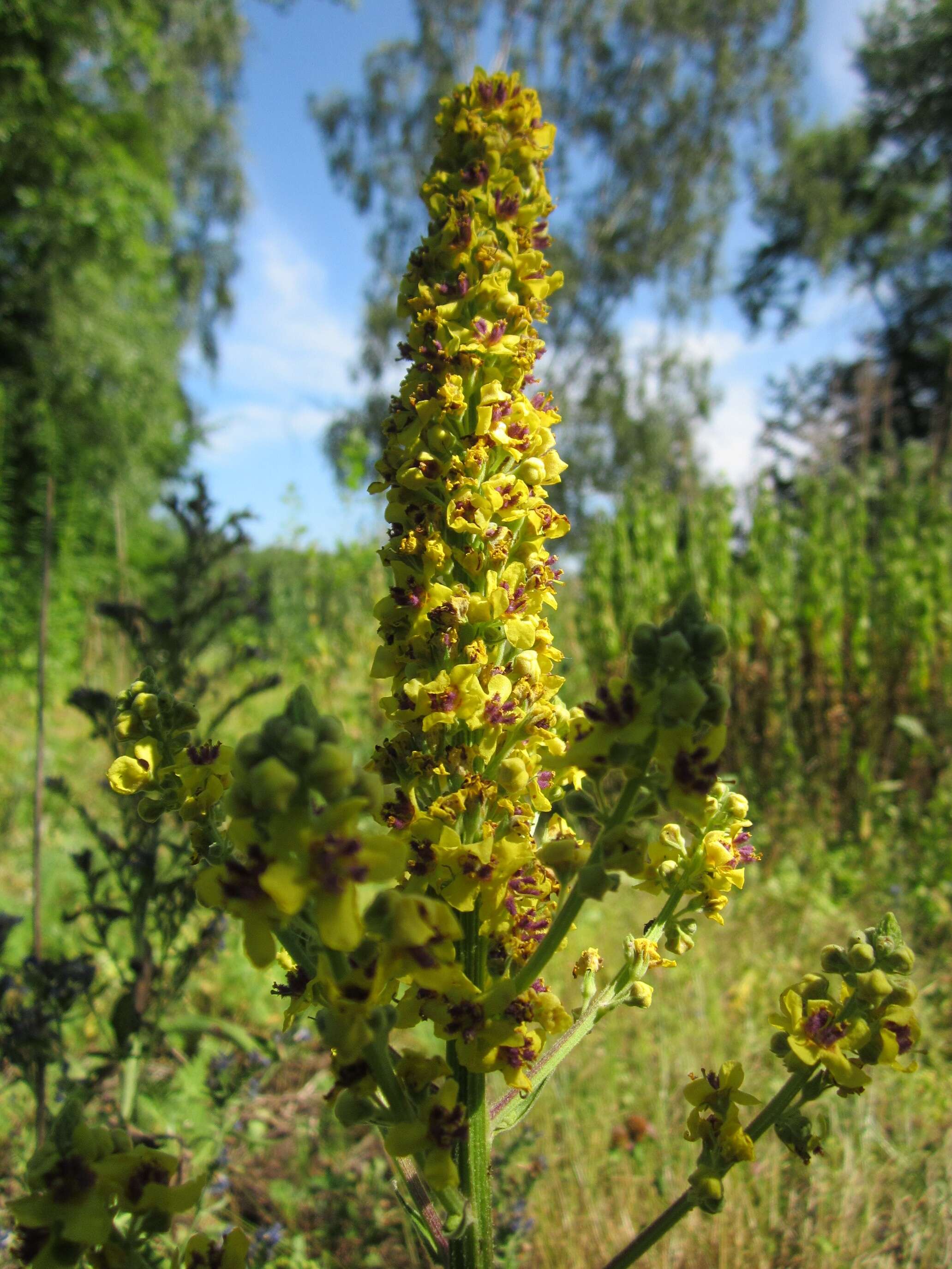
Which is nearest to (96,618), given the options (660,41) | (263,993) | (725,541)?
(263,993)

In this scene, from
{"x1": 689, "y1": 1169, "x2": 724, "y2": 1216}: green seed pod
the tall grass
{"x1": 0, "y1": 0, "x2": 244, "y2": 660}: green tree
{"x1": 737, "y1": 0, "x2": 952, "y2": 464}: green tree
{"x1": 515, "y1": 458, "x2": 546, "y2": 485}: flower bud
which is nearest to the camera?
{"x1": 689, "y1": 1169, "x2": 724, "y2": 1216}: green seed pod

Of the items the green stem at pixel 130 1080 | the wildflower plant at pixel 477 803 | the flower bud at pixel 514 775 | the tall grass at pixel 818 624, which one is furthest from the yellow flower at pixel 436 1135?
the tall grass at pixel 818 624

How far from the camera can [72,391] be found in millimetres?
9578

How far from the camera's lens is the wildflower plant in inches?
27.1

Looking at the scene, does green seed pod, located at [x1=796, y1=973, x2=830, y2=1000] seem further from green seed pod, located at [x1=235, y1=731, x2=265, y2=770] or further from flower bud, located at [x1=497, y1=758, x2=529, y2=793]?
→ green seed pod, located at [x1=235, y1=731, x2=265, y2=770]

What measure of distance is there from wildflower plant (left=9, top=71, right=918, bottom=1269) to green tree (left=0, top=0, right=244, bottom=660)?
7.53 metres

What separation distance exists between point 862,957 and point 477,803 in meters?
0.51

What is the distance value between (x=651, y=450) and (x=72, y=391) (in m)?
14.7

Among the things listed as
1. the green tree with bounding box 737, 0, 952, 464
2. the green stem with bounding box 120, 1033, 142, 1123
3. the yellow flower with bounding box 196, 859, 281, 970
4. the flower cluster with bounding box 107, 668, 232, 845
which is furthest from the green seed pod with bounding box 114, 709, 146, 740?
the green tree with bounding box 737, 0, 952, 464

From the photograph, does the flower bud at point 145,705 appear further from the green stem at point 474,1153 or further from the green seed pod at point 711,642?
the green seed pod at point 711,642

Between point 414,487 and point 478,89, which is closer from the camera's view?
point 414,487

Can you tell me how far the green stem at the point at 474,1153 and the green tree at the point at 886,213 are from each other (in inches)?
672

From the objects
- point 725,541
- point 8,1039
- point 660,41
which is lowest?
point 8,1039

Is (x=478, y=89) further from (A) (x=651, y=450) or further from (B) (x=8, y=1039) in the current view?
(A) (x=651, y=450)
